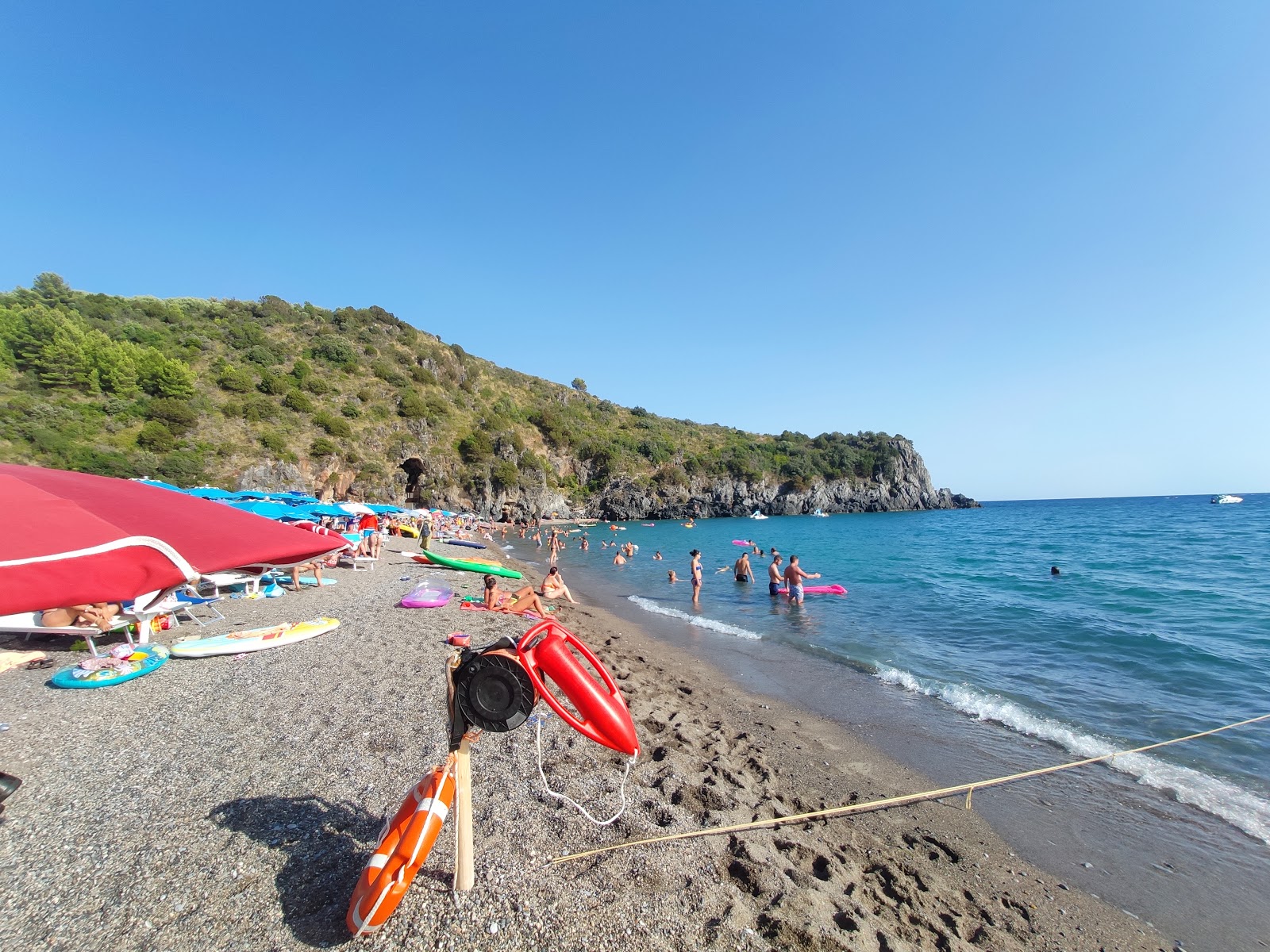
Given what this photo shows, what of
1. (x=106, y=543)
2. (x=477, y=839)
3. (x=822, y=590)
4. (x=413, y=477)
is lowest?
(x=822, y=590)

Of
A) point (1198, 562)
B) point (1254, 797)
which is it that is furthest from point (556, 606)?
point (1198, 562)

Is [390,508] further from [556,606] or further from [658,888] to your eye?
[658,888]

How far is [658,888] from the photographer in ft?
11.1

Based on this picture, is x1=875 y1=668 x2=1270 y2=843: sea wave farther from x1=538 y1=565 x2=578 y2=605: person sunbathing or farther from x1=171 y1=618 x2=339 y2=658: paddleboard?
x1=171 y1=618 x2=339 y2=658: paddleboard

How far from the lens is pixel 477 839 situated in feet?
12.2

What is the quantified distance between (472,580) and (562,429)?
5201 centimetres

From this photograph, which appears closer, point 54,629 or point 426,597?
point 54,629

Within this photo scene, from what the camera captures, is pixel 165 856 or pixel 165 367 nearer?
pixel 165 856

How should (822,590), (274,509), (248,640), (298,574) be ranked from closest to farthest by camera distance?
1. (248,640)
2. (298,574)
3. (822,590)
4. (274,509)

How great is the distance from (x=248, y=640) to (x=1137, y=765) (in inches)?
461

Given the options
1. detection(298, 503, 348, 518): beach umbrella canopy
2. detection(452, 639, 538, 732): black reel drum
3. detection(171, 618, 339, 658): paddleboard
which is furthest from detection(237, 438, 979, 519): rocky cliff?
detection(452, 639, 538, 732): black reel drum

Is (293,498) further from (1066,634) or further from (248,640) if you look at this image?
(1066,634)

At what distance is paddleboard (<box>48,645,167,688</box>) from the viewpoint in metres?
6.28

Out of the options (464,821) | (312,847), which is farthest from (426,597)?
(464,821)
